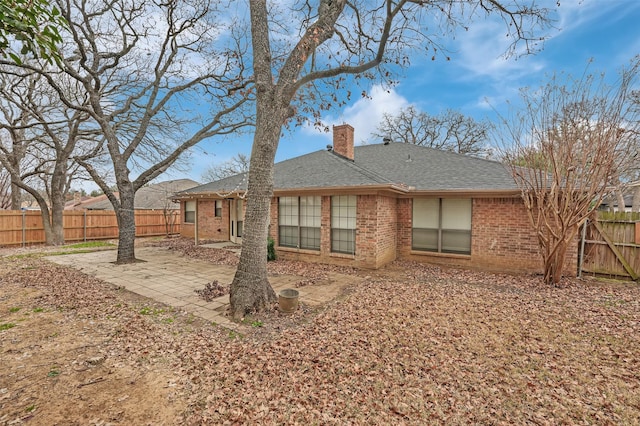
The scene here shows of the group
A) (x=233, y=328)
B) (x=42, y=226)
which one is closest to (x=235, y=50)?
(x=233, y=328)

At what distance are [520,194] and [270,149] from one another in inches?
277

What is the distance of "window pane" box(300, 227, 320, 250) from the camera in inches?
383

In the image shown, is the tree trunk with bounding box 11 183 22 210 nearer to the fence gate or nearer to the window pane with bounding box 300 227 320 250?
the window pane with bounding box 300 227 320 250

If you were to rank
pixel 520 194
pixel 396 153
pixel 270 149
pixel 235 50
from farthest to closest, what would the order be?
pixel 396 153 < pixel 235 50 < pixel 520 194 < pixel 270 149

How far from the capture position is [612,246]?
740 cm

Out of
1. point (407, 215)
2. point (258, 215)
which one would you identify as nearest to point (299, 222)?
point (407, 215)

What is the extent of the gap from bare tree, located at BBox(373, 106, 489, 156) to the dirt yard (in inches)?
839

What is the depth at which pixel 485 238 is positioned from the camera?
8609 mm

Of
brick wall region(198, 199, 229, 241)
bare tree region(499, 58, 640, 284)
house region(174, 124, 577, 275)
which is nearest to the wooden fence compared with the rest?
brick wall region(198, 199, 229, 241)

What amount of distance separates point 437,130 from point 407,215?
1931 centimetres

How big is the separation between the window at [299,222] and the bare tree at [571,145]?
19.8ft

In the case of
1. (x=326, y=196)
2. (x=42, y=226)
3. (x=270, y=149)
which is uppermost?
(x=270, y=149)

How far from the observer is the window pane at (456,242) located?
8930 millimetres

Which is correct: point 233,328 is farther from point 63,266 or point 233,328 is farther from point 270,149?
point 63,266
